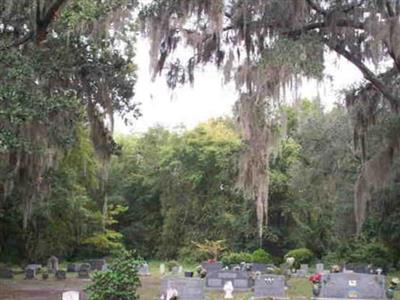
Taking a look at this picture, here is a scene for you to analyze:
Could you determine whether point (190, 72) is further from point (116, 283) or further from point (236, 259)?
point (236, 259)

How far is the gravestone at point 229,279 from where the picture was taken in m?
18.3

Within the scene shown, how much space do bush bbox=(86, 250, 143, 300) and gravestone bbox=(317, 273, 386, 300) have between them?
5940 mm

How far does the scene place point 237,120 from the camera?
13.7m

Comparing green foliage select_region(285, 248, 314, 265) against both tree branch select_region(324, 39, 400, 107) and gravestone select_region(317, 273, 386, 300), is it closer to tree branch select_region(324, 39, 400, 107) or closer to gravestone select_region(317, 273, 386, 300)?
gravestone select_region(317, 273, 386, 300)

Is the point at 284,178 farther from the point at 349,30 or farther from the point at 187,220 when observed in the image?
the point at 349,30

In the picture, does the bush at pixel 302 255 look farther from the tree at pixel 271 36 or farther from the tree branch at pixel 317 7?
the tree branch at pixel 317 7

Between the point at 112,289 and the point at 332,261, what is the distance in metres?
22.4

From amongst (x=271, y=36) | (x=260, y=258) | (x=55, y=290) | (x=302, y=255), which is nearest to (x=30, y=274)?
(x=55, y=290)

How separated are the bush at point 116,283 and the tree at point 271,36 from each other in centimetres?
402

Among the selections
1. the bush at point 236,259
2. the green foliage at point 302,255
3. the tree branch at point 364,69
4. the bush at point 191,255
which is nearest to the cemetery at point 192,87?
the tree branch at point 364,69

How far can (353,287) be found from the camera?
15.8 meters

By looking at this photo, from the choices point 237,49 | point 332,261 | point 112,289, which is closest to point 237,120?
point 237,49

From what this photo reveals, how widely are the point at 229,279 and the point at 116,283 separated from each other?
7.61m

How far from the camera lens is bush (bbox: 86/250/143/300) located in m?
11.2
